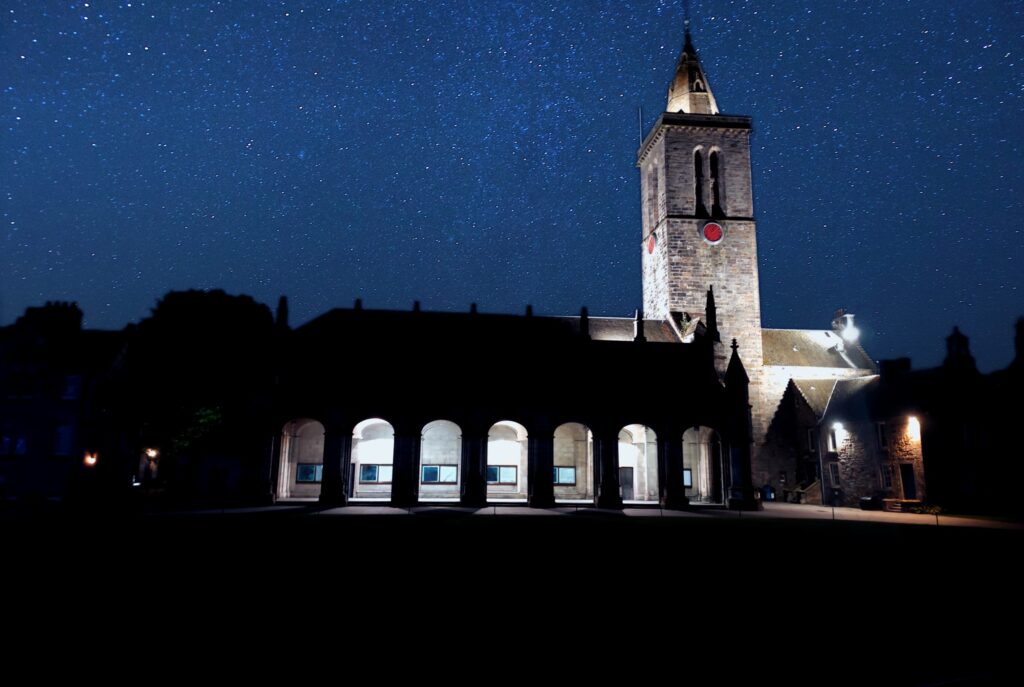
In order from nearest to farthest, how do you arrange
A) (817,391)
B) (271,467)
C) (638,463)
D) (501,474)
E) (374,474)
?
(271,467) → (374,474) → (501,474) → (638,463) → (817,391)

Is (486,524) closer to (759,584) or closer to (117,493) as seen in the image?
(759,584)

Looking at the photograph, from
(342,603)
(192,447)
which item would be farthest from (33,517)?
(342,603)

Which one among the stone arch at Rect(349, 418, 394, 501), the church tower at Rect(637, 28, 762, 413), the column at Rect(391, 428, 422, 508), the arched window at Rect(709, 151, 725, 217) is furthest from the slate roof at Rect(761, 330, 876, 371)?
the stone arch at Rect(349, 418, 394, 501)

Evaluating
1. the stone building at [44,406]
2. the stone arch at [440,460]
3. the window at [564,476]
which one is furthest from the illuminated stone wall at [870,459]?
the stone building at [44,406]

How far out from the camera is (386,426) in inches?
1484

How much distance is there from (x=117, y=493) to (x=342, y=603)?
3538 cm

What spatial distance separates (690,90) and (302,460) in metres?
42.1

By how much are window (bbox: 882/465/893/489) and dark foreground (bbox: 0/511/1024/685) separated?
23.0m

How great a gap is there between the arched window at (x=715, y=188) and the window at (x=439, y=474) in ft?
91.9

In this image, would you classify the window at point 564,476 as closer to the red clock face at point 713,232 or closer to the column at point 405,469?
the column at point 405,469

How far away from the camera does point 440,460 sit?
38062 millimetres

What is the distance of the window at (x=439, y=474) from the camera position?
124ft

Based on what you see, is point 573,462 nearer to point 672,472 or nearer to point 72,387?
point 672,472

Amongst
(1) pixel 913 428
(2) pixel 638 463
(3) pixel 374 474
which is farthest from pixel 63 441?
(1) pixel 913 428
